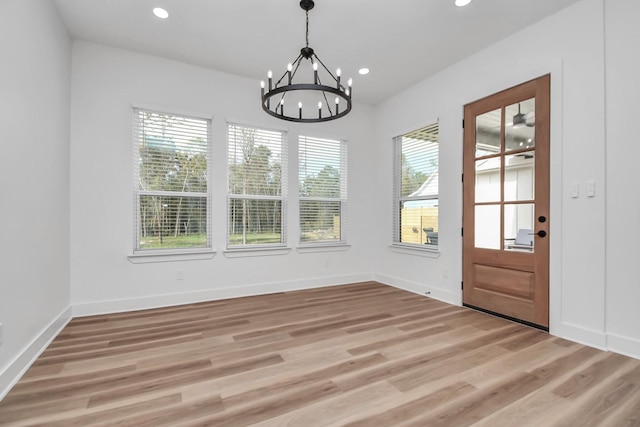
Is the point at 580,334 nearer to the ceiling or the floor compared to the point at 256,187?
nearer to the floor

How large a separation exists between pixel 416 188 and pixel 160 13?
377cm

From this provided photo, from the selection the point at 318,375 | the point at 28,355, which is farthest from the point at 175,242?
the point at 318,375

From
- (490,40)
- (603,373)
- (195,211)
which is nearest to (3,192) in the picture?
(195,211)

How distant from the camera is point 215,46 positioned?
3521 millimetres

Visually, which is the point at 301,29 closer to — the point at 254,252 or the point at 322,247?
the point at 254,252

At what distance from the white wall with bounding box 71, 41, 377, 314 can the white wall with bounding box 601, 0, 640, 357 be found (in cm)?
347

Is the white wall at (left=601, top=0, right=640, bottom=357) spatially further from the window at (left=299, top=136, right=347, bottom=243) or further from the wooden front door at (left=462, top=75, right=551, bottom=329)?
the window at (left=299, top=136, right=347, bottom=243)

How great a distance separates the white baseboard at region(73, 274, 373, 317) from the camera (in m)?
3.46

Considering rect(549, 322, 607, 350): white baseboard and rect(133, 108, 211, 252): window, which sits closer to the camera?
rect(549, 322, 607, 350): white baseboard

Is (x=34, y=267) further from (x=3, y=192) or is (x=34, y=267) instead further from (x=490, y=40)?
(x=490, y=40)

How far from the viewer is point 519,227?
321cm

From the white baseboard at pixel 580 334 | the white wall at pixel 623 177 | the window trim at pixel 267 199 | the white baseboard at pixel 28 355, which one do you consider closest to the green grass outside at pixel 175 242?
the window trim at pixel 267 199

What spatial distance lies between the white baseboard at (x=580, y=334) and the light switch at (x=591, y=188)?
3.85ft

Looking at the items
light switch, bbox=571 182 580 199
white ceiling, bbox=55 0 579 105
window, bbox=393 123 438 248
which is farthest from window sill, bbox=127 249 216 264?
light switch, bbox=571 182 580 199
